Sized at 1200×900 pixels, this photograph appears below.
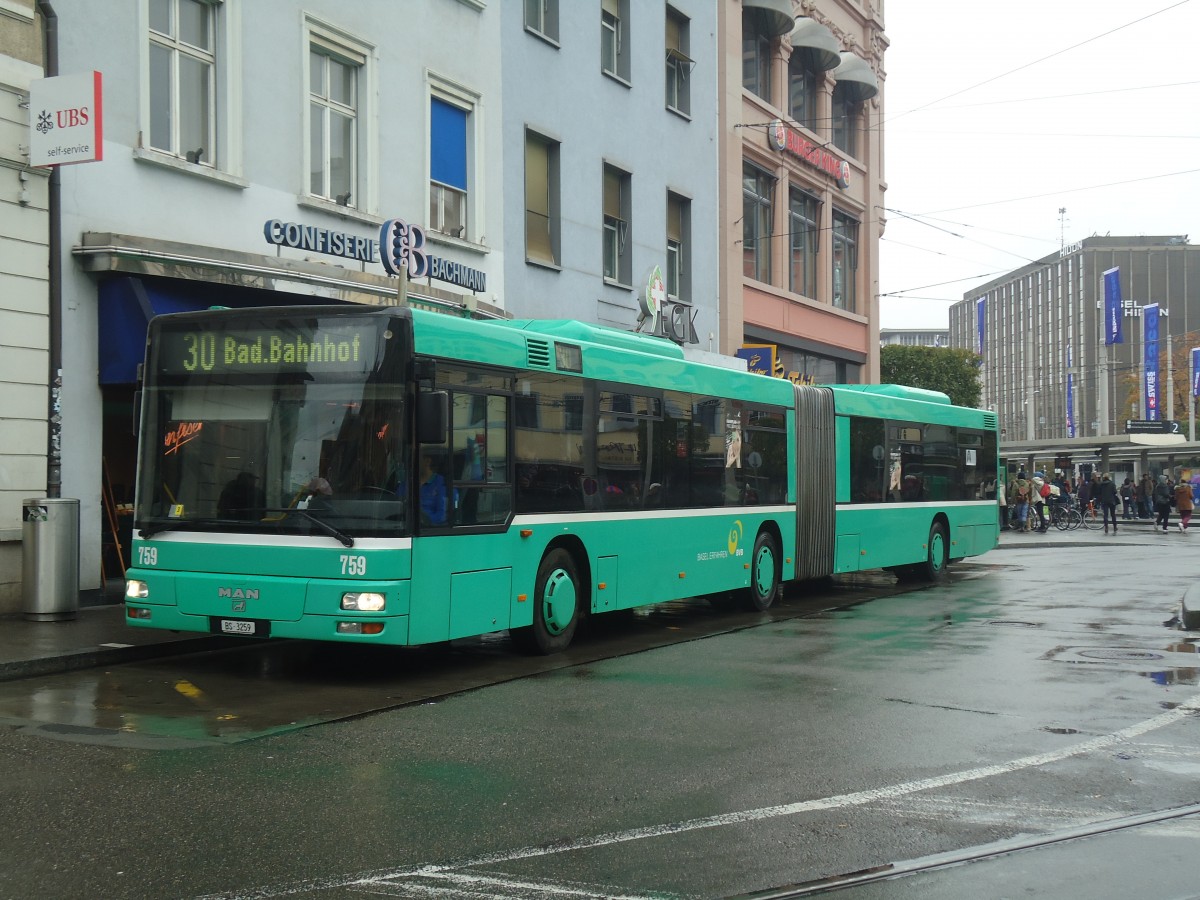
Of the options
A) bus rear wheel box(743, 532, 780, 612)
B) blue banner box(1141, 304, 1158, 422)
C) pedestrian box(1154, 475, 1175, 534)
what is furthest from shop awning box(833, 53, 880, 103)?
blue banner box(1141, 304, 1158, 422)

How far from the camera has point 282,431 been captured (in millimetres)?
9812

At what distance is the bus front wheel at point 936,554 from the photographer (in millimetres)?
21188

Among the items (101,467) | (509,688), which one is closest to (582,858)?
(509,688)

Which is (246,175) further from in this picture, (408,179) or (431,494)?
(431,494)

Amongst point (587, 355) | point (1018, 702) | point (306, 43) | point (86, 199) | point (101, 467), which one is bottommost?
point (1018, 702)

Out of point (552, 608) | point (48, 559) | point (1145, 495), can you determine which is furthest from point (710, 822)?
point (1145, 495)

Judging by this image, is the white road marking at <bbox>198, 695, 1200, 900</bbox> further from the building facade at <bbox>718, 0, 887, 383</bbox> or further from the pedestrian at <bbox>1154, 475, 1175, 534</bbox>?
the pedestrian at <bbox>1154, 475, 1175, 534</bbox>

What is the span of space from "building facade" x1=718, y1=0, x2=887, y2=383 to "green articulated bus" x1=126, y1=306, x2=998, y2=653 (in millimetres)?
15663

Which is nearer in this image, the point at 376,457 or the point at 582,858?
the point at 582,858

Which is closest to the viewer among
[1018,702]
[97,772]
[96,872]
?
[96,872]

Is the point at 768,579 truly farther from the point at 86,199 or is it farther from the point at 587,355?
the point at 86,199

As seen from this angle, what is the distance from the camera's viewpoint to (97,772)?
6793 mm

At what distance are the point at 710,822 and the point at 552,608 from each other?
5759mm

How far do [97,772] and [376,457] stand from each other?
3397 millimetres
